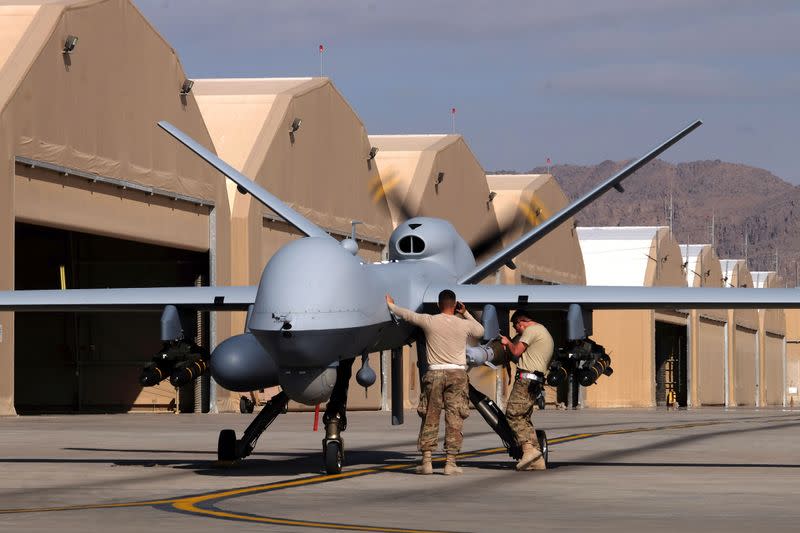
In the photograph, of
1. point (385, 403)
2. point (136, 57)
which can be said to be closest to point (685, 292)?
point (136, 57)

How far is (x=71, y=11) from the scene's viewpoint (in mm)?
40250

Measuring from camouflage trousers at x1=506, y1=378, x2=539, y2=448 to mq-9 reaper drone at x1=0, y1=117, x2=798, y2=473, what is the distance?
0.60 meters

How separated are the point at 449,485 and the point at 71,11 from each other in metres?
27.1

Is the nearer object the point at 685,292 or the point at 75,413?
the point at 685,292

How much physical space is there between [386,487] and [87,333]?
112 ft

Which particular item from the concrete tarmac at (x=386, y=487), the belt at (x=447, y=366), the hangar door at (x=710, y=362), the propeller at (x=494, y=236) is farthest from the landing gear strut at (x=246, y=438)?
the hangar door at (x=710, y=362)

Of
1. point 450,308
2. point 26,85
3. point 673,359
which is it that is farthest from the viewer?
point 673,359

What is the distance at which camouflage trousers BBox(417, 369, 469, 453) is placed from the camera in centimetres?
1853

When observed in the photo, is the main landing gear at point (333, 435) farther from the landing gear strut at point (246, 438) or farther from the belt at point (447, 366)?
the belt at point (447, 366)

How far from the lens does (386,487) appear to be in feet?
54.8

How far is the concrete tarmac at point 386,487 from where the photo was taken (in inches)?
503

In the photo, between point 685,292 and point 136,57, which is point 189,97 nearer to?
point 136,57

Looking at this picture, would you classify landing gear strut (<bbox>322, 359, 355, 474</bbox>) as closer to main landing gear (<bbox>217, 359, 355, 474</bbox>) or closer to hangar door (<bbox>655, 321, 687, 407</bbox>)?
main landing gear (<bbox>217, 359, 355, 474</bbox>)

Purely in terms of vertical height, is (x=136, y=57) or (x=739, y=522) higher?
(x=136, y=57)
